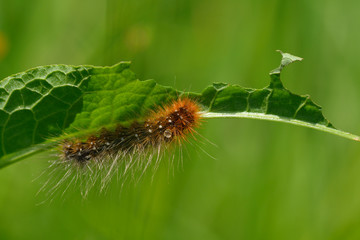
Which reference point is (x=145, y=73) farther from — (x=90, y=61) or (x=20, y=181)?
(x=20, y=181)

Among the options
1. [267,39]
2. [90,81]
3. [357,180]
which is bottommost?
[357,180]

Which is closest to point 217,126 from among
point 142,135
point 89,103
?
point 142,135

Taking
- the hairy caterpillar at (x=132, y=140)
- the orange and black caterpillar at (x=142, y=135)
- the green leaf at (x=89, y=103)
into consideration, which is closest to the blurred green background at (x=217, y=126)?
the hairy caterpillar at (x=132, y=140)

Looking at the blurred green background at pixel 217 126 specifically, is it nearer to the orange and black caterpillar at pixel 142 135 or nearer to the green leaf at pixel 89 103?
the orange and black caterpillar at pixel 142 135

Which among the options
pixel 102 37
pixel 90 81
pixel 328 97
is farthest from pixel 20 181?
pixel 328 97

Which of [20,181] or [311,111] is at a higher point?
[311,111]

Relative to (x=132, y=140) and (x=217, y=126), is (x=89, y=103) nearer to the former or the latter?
(x=132, y=140)

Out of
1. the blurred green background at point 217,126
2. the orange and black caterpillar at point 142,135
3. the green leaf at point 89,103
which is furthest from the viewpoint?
the blurred green background at point 217,126
